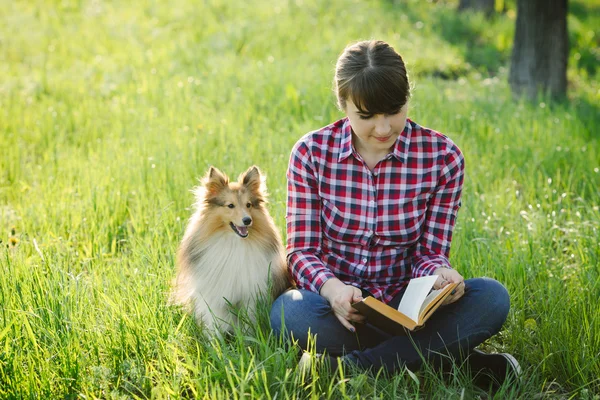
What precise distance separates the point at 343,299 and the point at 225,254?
0.64 m

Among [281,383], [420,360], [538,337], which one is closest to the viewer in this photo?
[281,383]

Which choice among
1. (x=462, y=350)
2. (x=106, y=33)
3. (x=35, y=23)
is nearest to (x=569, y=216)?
(x=462, y=350)

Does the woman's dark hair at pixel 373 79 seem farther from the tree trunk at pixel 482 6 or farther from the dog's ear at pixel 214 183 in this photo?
the tree trunk at pixel 482 6

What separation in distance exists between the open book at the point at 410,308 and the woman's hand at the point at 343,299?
79mm

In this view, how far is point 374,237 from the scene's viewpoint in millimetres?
3100

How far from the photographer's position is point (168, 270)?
11.2 ft

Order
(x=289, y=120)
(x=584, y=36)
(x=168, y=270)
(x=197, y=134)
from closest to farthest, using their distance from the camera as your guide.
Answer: (x=168, y=270) → (x=197, y=134) → (x=289, y=120) → (x=584, y=36)

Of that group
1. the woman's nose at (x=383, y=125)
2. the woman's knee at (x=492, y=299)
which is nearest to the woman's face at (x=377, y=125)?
the woman's nose at (x=383, y=125)

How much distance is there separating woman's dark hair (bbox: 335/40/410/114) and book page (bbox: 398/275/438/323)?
721mm

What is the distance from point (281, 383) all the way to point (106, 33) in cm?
850

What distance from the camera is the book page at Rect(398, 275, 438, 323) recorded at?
262cm

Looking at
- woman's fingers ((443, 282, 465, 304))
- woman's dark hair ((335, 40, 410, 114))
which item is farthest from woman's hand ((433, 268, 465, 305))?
woman's dark hair ((335, 40, 410, 114))

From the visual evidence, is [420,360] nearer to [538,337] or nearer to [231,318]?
[538,337]

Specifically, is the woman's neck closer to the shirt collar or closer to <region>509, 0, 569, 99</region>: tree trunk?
the shirt collar
